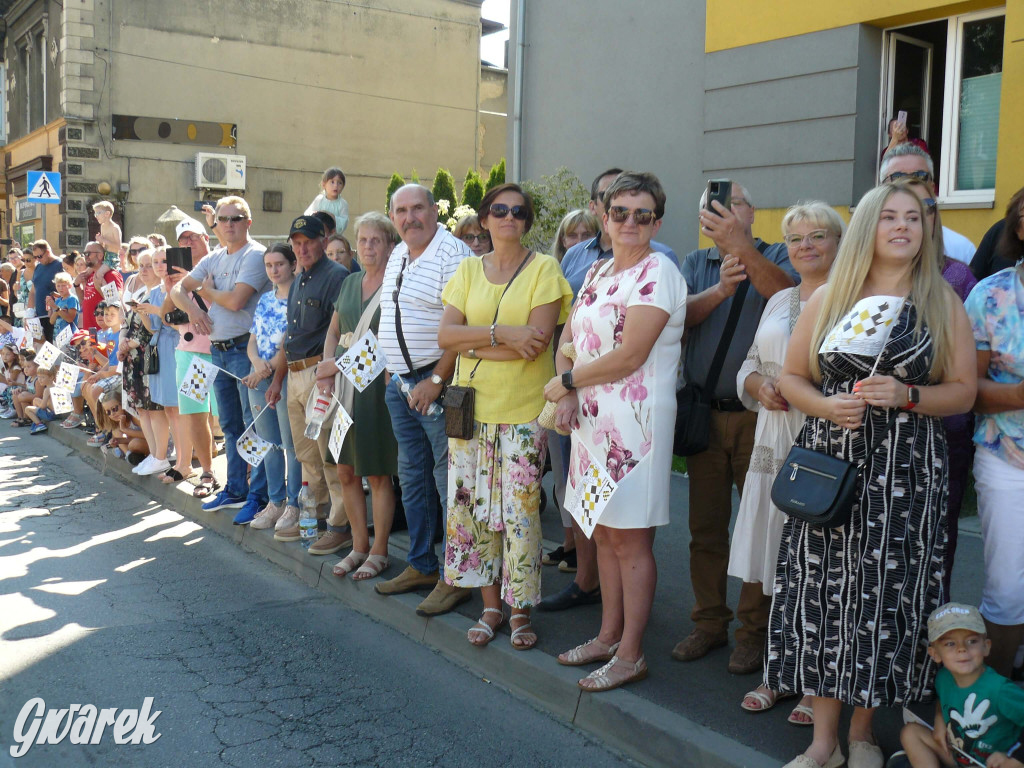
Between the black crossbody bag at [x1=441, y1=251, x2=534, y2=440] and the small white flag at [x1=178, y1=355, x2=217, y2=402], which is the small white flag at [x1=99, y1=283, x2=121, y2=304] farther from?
the black crossbody bag at [x1=441, y1=251, x2=534, y2=440]

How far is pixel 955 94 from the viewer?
855 cm

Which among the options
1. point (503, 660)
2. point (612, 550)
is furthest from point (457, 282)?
point (503, 660)

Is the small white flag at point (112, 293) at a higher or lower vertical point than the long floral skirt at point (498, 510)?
higher

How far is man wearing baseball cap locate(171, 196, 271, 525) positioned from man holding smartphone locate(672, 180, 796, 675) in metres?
3.85

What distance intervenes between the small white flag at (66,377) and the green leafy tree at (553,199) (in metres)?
5.33

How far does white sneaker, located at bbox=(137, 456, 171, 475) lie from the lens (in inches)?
355

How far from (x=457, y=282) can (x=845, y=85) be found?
5.66 m

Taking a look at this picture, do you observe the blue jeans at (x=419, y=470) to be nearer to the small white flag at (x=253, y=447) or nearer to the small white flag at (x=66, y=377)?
the small white flag at (x=253, y=447)

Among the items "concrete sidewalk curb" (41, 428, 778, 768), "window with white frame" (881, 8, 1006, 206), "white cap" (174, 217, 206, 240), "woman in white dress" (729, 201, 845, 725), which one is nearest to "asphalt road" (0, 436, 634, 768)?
"concrete sidewalk curb" (41, 428, 778, 768)

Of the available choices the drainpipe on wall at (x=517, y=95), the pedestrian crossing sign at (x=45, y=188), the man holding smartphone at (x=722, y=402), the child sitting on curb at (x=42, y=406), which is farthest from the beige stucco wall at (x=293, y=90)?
the man holding smartphone at (x=722, y=402)

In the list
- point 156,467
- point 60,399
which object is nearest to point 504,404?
point 156,467

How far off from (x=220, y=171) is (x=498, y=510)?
22466 mm

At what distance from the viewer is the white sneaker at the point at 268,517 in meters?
7.14

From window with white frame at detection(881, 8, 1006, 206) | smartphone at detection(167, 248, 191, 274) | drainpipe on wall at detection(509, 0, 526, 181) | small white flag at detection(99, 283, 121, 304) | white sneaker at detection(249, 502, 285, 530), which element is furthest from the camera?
drainpipe on wall at detection(509, 0, 526, 181)
